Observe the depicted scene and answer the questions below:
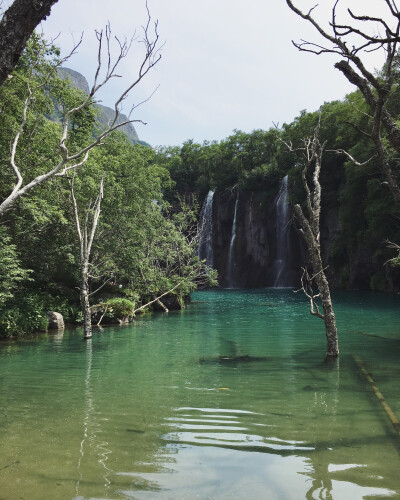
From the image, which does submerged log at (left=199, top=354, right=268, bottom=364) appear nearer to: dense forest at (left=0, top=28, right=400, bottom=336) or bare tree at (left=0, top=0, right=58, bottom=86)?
dense forest at (left=0, top=28, right=400, bottom=336)

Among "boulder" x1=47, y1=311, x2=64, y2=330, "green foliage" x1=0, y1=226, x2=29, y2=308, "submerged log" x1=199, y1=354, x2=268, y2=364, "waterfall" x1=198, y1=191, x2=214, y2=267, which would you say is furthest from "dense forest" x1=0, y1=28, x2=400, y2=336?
"waterfall" x1=198, y1=191, x2=214, y2=267

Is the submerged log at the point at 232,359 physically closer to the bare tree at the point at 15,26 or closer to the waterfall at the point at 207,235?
the bare tree at the point at 15,26

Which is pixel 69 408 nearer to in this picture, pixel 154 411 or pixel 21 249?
pixel 154 411

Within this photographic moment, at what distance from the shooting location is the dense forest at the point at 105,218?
15203 millimetres

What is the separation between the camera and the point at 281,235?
52.8 meters

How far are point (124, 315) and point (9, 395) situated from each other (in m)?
13.1

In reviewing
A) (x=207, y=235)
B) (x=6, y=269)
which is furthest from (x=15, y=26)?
(x=207, y=235)

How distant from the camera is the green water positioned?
377 cm

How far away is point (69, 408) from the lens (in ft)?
20.8

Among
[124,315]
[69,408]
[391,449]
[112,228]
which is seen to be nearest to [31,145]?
[112,228]

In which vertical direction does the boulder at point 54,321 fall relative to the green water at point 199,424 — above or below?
below

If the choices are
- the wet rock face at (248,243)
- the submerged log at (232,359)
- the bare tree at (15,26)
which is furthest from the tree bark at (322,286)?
the wet rock face at (248,243)

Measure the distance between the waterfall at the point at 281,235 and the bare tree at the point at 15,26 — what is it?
1916 inches

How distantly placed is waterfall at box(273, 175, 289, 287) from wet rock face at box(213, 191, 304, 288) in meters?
0.54
